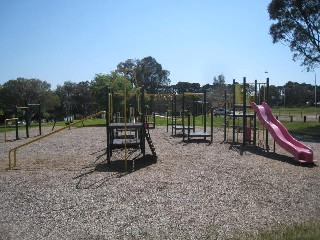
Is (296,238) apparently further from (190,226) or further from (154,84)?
(154,84)

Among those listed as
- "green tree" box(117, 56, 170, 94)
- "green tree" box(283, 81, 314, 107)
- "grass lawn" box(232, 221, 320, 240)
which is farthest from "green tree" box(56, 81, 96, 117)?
"grass lawn" box(232, 221, 320, 240)

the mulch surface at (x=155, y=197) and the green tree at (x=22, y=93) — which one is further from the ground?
the green tree at (x=22, y=93)

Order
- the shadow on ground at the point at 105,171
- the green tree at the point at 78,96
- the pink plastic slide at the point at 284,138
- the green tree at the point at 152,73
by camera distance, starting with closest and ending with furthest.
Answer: the shadow on ground at the point at 105,171
the pink plastic slide at the point at 284,138
the green tree at the point at 78,96
the green tree at the point at 152,73

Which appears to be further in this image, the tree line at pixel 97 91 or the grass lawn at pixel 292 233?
the tree line at pixel 97 91

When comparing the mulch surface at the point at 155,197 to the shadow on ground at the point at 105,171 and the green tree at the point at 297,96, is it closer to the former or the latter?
the shadow on ground at the point at 105,171

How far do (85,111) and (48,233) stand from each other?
61.0m

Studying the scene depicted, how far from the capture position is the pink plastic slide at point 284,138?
377 inches

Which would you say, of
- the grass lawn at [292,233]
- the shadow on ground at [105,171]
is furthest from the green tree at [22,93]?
the grass lawn at [292,233]

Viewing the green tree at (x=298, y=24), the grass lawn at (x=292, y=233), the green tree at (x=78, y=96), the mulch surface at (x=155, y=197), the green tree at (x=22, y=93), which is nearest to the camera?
the grass lawn at (x=292, y=233)

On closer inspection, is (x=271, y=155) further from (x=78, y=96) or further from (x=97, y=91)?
(x=78, y=96)

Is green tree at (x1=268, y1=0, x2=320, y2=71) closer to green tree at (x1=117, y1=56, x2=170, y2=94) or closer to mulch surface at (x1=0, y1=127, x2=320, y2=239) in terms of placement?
mulch surface at (x1=0, y1=127, x2=320, y2=239)

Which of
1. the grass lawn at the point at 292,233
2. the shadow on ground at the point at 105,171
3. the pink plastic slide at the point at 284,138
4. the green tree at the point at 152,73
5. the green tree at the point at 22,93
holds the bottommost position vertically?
the grass lawn at the point at 292,233

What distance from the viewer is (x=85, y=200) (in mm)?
5875

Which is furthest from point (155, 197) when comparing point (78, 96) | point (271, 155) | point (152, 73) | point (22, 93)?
point (152, 73)
